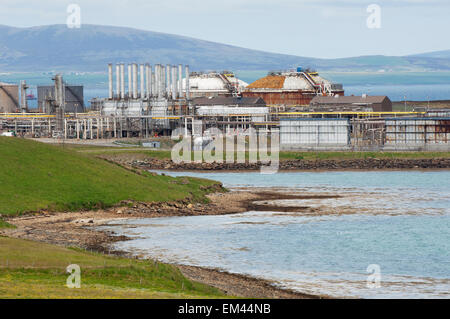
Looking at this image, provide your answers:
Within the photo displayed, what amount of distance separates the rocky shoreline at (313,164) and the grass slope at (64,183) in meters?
28.7

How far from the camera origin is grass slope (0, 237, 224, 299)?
1442 inches

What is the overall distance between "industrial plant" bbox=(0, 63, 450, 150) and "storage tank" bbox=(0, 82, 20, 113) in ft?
0.62

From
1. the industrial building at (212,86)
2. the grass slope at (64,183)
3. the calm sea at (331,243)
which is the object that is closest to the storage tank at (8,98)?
the industrial building at (212,86)

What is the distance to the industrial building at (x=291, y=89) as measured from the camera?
169 meters

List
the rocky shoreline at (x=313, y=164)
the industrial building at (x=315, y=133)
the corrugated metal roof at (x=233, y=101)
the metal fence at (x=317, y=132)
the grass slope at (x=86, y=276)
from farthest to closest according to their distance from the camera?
1. the corrugated metal roof at (x=233, y=101)
2. the metal fence at (x=317, y=132)
3. the industrial building at (x=315, y=133)
4. the rocky shoreline at (x=313, y=164)
5. the grass slope at (x=86, y=276)

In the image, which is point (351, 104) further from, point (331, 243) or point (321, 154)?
point (331, 243)

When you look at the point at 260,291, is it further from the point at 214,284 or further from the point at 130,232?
the point at 130,232

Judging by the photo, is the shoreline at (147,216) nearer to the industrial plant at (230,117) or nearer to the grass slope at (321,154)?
the grass slope at (321,154)


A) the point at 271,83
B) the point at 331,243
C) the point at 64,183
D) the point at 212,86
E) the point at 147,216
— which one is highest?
the point at 271,83

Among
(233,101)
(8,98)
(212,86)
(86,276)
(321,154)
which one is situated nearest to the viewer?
(86,276)

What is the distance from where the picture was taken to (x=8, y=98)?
16012 centimetres

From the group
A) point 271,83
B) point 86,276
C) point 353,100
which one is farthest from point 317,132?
point 86,276

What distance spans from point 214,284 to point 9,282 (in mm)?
11133

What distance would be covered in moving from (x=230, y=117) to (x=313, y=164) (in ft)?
124
